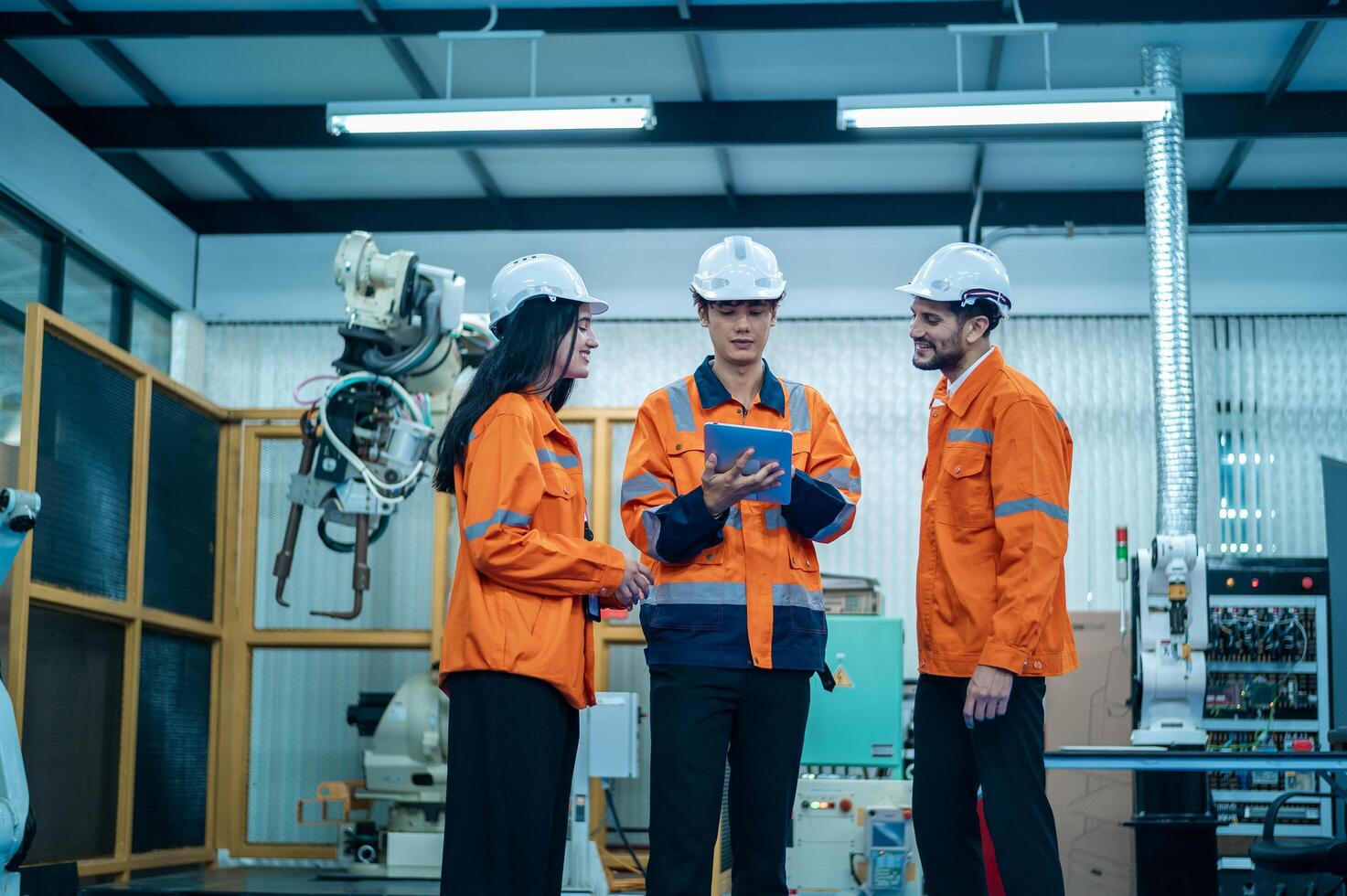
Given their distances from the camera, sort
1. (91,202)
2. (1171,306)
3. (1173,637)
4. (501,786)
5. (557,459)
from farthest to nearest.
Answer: (91,202), (1171,306), (1173,637), (557,459), (501,786)

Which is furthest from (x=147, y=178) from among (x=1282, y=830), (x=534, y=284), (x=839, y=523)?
(x=1282, y=830)

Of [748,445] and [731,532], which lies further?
[731,532]

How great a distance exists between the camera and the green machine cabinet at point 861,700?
19.2ft

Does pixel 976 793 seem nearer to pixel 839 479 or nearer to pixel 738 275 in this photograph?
pixel 839 479

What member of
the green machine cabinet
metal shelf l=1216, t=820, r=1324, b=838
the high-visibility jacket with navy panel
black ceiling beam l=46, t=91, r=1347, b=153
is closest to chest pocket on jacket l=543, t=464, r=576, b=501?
the high-visibility jacket with navy panel

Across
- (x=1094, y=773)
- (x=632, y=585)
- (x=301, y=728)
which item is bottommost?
(x=1094, y=773)

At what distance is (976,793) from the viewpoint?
2.92 meters

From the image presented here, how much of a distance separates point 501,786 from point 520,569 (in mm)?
402

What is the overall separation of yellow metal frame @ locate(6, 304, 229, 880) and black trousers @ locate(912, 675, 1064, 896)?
357 cm

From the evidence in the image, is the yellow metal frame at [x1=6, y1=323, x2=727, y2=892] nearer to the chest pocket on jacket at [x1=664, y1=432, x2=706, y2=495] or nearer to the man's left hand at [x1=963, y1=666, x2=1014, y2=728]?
the chest pocket on jacket at [x1=664, y1=432, x2=706, y2=495]

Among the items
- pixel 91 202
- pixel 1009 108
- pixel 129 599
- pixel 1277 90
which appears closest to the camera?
pixel 1009 108

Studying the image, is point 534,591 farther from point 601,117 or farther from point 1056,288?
point 1056,288

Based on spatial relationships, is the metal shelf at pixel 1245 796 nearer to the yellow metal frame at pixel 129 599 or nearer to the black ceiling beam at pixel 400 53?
the yellow metal frame at pixel 129 599

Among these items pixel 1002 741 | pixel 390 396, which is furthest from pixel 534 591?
pixel 390 396
